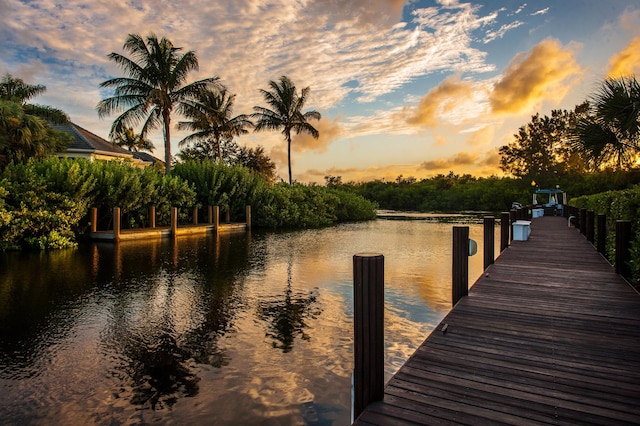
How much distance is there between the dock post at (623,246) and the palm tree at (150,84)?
2381 cm

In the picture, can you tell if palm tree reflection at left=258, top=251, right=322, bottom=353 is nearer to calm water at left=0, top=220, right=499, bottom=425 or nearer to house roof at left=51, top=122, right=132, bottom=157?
calm water at left=0, top=220, right=499, bottom=425

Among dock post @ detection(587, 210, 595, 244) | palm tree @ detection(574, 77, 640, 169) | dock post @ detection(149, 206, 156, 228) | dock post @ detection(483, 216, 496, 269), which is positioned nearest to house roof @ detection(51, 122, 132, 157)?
dock post @ detection(149, 206, 156, 228)

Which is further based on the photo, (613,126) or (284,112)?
(284,112)

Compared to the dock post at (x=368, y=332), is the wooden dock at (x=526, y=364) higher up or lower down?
lower down

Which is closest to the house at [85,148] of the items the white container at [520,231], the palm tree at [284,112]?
the palm tree at [284,112]

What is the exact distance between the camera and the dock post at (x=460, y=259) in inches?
196

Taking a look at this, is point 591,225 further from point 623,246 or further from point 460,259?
point 460,259

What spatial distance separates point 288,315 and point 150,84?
932 inches

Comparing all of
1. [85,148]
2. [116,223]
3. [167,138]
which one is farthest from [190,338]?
[85,148]

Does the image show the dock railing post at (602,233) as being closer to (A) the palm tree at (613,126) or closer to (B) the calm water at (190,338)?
(A) the palm tree at (613,126)

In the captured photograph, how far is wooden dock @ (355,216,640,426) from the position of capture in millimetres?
2344

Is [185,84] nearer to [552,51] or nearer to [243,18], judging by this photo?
[243,18]

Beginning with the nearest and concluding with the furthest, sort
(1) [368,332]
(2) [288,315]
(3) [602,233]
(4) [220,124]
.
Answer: (1) [368,332] < (2) [288,315] < (3) [602,233] < (4) [220,124]

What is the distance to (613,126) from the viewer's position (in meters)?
9.24
